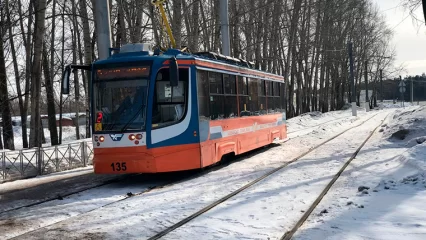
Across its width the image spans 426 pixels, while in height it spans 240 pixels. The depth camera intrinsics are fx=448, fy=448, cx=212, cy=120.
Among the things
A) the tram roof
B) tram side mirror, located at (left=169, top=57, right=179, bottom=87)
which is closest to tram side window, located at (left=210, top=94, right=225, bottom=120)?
the tram roof

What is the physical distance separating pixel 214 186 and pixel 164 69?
289cm

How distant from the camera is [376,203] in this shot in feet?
23.5

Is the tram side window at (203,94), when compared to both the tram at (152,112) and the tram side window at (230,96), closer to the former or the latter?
the tram at (152,112)

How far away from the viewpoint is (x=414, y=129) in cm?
1636

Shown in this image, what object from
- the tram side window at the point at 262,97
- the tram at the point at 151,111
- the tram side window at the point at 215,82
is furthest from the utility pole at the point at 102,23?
the tram side window at the point at 262,97

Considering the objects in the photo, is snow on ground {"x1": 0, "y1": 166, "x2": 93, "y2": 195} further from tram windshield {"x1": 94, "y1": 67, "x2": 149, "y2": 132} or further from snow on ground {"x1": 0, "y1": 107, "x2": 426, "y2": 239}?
tram windshield {"x1": 94, "y1": 67, "x2": 149, "y2": 132}

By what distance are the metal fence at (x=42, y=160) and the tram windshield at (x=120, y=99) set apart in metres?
4.05

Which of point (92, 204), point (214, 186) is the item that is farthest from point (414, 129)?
point (92, 204)

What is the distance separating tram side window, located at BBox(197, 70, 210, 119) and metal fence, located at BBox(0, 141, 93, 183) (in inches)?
225

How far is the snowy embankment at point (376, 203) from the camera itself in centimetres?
568

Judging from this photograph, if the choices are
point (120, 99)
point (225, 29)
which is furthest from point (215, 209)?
point (225, 29)

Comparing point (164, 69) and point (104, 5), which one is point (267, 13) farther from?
point (164, 69)

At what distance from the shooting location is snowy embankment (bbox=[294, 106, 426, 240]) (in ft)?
18.6

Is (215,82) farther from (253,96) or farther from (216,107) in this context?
(253,96)
